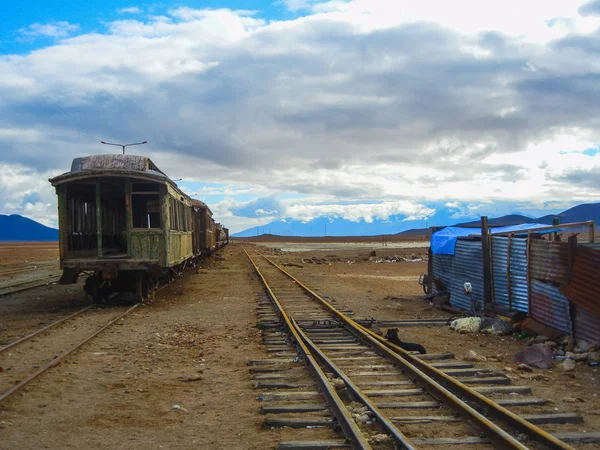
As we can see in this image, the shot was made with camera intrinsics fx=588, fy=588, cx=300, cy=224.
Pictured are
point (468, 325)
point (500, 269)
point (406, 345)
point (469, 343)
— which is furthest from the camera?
point (500, 269)

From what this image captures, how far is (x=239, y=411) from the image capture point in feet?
19.8

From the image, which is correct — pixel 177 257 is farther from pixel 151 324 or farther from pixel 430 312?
pixel 430 312

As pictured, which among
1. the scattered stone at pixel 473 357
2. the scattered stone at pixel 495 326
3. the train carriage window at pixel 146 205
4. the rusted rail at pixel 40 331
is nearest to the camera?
the scattered stone at pixel 473 357

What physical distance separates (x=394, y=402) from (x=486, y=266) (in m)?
6.83

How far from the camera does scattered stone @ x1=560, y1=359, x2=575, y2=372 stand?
7.54 metres

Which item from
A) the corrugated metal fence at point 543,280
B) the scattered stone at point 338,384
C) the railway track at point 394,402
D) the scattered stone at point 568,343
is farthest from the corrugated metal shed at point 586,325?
the scattered stone at point 338,384

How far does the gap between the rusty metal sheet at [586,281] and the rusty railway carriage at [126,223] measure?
10.0 metres

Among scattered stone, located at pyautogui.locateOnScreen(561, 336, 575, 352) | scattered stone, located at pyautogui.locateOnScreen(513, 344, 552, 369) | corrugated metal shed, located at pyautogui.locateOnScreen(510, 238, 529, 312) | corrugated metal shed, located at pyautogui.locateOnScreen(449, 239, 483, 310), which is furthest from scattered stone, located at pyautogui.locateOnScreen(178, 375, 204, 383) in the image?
corrugated metal shed, located at pyautogui.locateOnScreen(449, 239, 483, 310)

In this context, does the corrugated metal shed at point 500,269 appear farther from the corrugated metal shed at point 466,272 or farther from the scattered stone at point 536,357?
the scattered stone at point 536,357

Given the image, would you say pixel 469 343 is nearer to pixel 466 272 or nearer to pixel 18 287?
pixel 466 272

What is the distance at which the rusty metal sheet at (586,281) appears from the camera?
323 inches

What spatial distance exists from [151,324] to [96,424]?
663cm

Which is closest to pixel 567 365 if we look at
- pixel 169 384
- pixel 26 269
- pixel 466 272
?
pixel 169 384

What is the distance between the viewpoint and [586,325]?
8.47 meters
